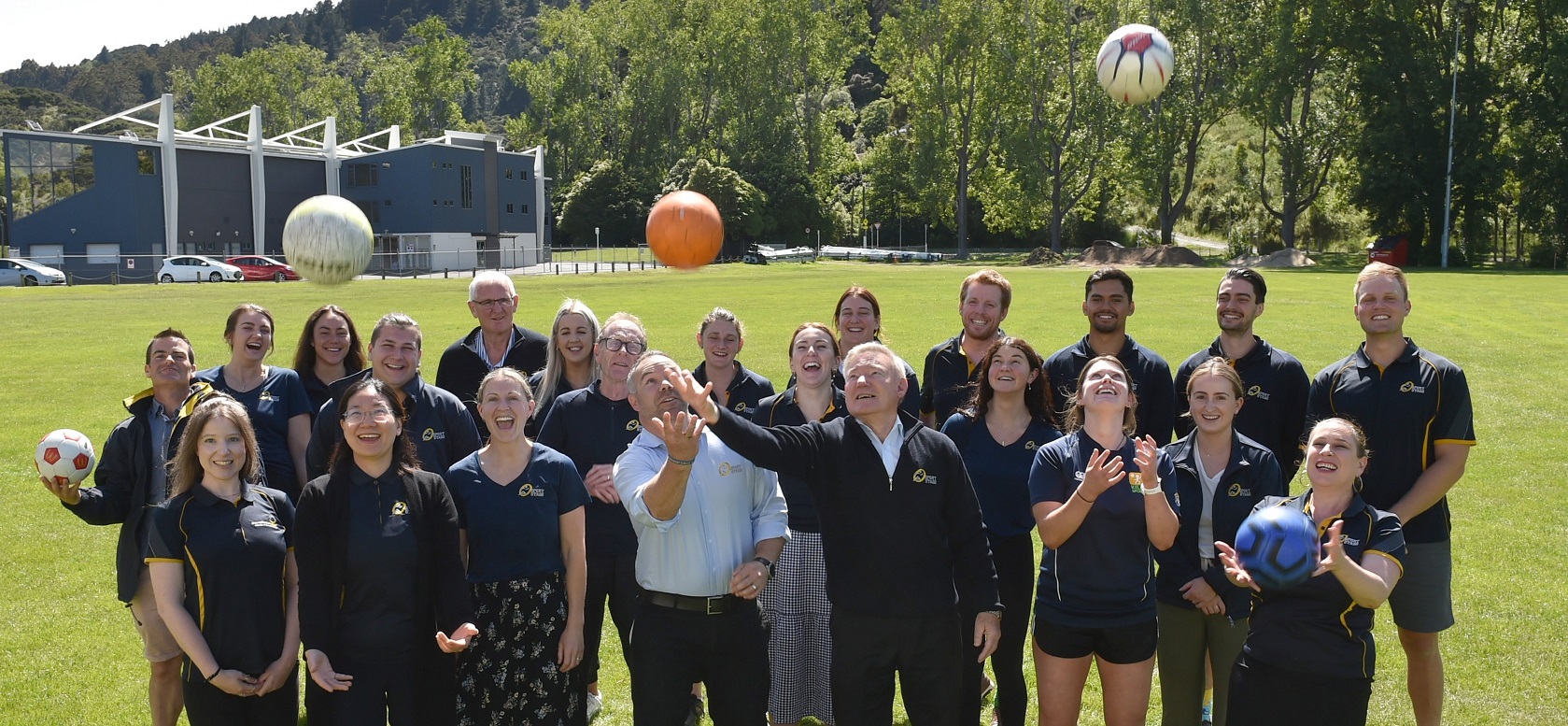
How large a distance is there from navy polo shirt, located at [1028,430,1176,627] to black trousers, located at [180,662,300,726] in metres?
3.16

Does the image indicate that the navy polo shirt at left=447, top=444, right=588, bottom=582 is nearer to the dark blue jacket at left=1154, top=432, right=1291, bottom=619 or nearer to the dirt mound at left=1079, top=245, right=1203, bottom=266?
the dark blue jacket at left=1154, top=432, right=1291, bottom=619

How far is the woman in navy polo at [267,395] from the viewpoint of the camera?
5.45 metres

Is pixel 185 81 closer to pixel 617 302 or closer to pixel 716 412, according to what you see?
pixel 617 302

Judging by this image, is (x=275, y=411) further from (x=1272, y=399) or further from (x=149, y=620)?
(x=1272, y=399)

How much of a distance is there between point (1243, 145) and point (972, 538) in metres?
67.6

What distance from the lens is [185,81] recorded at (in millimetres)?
93438

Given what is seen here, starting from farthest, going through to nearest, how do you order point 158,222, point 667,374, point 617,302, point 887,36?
point 887,36
point 158,222
point 617,302
point 667,374

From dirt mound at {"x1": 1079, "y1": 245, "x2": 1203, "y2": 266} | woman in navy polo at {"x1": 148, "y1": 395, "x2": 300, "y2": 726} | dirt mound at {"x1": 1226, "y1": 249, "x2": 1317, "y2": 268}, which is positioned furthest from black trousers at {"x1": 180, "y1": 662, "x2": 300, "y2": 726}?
dirt mound at {"x1": 1226, "y1": 249, "x2": 1317, "y2": 268}

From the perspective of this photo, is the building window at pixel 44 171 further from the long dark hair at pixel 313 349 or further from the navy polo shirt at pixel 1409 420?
the navy polo shirt at pixel 1409 420

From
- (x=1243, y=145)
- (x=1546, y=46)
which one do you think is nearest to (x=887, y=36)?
(x=1243, y=145)

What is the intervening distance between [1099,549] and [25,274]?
50498 mm

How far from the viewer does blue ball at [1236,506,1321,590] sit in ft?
12.6

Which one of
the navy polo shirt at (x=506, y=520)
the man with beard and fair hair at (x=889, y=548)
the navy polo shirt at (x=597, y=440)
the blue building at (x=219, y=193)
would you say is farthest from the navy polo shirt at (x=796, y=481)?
the blue building at (x=219, y=193)

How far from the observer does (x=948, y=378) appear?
19.9ft
